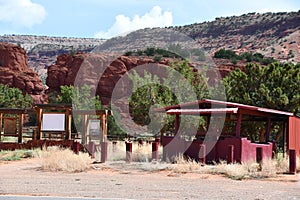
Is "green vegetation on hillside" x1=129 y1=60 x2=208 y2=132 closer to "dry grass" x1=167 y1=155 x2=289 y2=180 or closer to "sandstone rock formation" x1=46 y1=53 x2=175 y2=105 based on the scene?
"dry grass" x1=167 y1=155 x2=289 y2=180

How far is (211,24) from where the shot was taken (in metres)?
124

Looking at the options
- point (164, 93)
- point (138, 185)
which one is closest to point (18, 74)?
point (164, 93)

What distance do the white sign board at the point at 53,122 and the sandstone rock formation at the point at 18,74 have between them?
172 ft

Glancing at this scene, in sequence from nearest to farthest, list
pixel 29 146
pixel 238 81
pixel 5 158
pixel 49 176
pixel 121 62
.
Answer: pixel 49 176 < pixel 5 158 < pixel 29 146 < pixel 238 81 < pixel 121 62

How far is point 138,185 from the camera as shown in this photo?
44.4ft

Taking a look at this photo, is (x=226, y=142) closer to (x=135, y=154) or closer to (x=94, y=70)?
(x=135, y=154)

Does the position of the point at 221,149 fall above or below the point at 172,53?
below

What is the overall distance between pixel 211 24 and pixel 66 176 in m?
113

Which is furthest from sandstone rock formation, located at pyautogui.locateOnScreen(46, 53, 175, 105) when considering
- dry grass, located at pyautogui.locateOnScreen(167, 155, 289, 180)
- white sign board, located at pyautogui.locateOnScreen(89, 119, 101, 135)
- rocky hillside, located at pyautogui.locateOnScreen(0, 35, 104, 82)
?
rocky hillside, located at pyautogui.locateOnScreen(0, 35, 104, 82)

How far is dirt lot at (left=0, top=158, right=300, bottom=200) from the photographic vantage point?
11.7m

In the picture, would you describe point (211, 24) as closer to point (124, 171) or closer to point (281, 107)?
point (281, 107)

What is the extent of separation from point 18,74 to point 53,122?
5743 cm

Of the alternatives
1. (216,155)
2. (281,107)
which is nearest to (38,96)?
(281,107)

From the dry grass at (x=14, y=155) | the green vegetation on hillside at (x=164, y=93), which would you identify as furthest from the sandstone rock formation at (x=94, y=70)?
the dry grass at (x=14, y=155)
